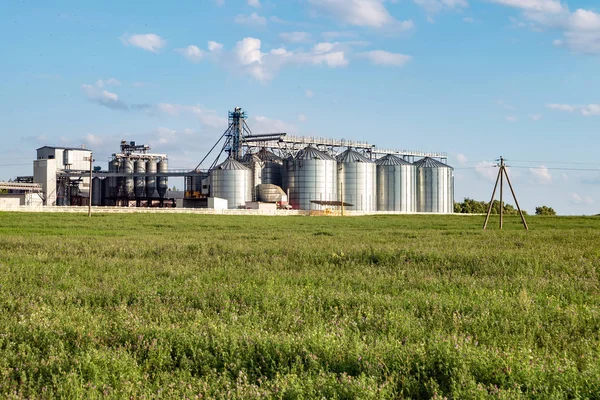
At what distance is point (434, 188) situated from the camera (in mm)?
125312

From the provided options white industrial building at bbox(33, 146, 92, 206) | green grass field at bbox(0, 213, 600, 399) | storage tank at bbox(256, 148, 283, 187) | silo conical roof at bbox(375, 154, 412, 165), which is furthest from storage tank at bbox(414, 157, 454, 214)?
green grass field at bbox(0, 213, 600, 399)

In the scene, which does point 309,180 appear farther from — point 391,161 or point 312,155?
point 391,161

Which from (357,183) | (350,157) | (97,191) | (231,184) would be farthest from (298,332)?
(97,191)

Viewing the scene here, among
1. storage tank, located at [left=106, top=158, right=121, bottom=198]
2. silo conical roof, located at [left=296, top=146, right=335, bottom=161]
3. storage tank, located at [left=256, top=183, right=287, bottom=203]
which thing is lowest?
storage tank, located at [left=256, top=183, right=287, bottom=203]

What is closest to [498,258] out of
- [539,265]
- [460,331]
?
[539,265]

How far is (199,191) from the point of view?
121 m

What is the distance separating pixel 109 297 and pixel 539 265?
37.6 feet

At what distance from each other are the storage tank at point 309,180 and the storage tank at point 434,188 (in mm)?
20975

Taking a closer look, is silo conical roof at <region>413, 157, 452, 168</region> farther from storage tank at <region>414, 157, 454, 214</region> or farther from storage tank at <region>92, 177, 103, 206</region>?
storage tank at <region>92, 177, 103, 206</region>

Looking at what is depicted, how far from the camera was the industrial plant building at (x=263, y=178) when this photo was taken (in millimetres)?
112625

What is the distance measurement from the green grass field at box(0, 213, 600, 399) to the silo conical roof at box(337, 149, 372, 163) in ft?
343

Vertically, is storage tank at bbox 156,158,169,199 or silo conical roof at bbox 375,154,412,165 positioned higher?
silo conical roof at bbox 375,154,412,165

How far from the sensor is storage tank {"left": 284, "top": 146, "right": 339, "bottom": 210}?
11331cm

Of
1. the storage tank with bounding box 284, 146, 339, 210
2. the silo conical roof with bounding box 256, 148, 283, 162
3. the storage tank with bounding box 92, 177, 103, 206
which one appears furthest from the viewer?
the storage tank with bounding box 92, 177, 103, 206
